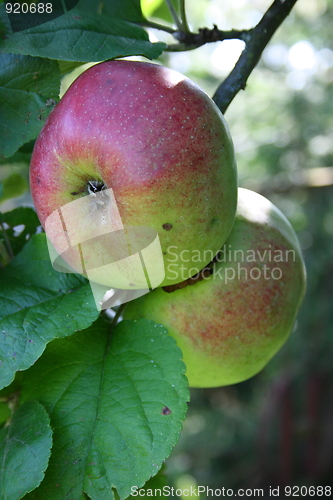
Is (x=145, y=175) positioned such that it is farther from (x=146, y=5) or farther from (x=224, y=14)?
(x=224, y=14)

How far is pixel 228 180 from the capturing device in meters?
0.83

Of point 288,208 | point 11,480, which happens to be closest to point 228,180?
point 11,480

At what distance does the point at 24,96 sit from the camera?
928 mm

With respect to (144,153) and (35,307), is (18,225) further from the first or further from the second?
(144,153)

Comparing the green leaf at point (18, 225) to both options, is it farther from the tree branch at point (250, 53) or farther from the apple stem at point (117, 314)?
the tree branch at point (250, 53)

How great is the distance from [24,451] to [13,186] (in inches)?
39.7

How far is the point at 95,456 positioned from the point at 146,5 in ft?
4.93

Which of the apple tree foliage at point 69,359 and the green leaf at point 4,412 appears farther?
the green leaf at point 4,412

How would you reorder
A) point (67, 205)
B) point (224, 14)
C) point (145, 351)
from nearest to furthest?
point (67, 205) → point (145, 351) → point (224, 14)

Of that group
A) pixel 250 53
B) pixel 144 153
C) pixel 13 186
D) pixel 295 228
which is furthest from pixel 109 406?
pixel 295 228

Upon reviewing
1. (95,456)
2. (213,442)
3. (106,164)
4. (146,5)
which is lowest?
(213,442)

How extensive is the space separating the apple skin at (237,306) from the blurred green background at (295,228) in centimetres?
180

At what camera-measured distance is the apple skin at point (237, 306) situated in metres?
1.02

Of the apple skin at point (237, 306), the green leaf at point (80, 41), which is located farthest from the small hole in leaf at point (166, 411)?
the green leaf at point (80, 41)
